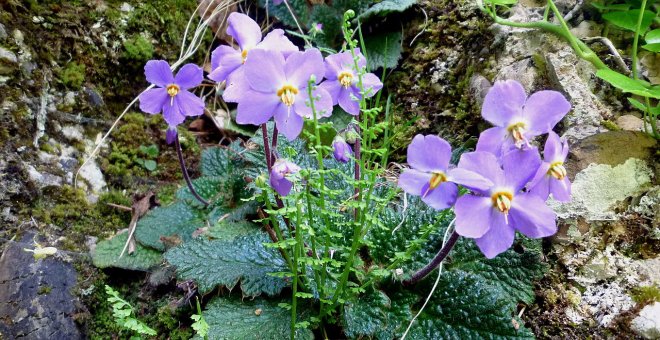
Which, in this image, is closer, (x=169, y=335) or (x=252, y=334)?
(x=252, y=334)

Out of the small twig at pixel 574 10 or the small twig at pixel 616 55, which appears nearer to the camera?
the small twig at pixel 616 55

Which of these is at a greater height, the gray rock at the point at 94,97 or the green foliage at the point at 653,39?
the gray rock at the point at 94,97

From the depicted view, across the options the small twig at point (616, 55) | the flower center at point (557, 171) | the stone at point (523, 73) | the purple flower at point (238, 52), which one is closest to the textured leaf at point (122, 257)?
the purple flower at point (238, 52)

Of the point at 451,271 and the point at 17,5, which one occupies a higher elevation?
the point at 17,5

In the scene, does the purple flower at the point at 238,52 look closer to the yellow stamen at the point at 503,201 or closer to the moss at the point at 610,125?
the yellow stamen at the point at 503,201

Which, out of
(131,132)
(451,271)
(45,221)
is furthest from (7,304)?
(451,271)

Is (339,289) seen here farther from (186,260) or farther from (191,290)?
(191,290)

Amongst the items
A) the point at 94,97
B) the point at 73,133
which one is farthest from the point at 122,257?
the point at 94,97
